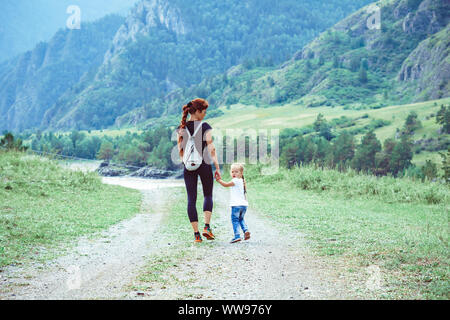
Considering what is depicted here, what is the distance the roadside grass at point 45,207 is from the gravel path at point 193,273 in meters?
0.64

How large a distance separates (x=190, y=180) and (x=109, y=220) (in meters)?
3.84

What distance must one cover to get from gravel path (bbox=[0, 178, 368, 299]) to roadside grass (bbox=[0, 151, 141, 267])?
64 centimetres

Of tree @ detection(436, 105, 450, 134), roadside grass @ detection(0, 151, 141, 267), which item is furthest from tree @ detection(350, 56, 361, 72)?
roadside grass @ detection(0, 151, 141, 267)

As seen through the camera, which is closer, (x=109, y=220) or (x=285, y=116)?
(x=109, y=220)

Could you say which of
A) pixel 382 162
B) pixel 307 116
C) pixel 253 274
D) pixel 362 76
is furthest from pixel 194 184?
pixel 362 76

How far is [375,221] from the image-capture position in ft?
34.5

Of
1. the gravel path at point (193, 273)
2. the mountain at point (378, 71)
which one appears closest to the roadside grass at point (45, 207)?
the gravel path at point (193, 273)

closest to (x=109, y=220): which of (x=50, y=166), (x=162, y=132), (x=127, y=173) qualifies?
(x=50, y=166)

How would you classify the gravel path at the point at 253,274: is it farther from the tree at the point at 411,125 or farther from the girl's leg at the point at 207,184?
the tree at the point at 411,125

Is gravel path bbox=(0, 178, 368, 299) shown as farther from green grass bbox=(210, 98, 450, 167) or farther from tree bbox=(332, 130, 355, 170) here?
green grass bbox=(210, 98, 450, 167)

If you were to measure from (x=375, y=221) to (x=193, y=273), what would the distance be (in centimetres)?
656

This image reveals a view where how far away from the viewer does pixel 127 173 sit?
263ft

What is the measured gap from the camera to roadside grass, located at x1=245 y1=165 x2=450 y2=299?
17.4ft

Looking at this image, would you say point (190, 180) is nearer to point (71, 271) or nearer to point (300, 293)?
point (71, 271)
